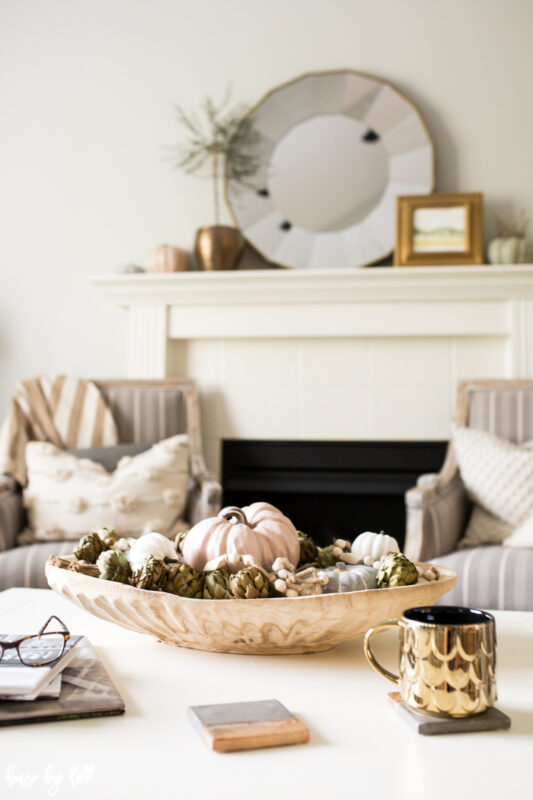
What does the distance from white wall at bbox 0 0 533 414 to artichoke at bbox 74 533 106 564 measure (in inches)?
77.1

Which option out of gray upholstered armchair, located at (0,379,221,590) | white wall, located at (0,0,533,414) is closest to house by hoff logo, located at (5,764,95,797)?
gray upholstered armchair, located at (0,379,221,590)

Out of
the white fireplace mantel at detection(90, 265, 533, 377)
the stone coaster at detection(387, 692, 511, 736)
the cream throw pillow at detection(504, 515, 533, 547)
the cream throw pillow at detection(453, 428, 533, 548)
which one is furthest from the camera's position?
the white fireplace mantel at detection(90, 265, 533, 377)

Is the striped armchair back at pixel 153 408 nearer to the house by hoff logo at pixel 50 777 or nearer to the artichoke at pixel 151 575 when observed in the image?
the artichoke at pixel 151 575

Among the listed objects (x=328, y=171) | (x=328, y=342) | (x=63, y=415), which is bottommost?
(x=63, y=415)

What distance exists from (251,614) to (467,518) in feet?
5.19

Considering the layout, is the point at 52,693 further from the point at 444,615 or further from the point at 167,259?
the point at 167,259

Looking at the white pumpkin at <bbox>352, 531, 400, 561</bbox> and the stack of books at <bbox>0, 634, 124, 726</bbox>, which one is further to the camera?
the white pumpkin at <bbox>352, 531, 400, 561</bbox>

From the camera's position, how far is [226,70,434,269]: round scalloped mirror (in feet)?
9.20

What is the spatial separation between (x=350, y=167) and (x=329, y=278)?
1.67 feet

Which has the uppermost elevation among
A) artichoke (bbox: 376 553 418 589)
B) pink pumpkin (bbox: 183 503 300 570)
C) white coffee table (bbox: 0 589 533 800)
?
pink pumpkin (bbox: 183 503 300 570)

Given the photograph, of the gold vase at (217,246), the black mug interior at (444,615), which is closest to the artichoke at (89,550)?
the black mug interior at (444,615)

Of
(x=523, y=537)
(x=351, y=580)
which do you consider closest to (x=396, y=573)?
(x=351, y=580)

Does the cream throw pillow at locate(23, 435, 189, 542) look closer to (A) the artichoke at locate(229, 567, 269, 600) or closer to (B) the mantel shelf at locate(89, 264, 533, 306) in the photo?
(B) the mantel shelf at locate(89, 264, 533, 306)

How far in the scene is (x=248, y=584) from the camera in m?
0.87
